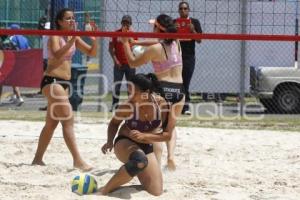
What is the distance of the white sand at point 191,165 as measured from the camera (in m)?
5.19

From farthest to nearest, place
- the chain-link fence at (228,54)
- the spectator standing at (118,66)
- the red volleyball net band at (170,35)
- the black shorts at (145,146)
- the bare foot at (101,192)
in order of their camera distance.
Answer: the chain-link fence at (228,54) → the spectator standing at (118,66) → the red volleyball net band at (170,35) → the black shorts at (145,146) → the bare foot at (101,192)

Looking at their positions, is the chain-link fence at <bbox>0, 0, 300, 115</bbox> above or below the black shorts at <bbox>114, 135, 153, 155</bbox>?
above

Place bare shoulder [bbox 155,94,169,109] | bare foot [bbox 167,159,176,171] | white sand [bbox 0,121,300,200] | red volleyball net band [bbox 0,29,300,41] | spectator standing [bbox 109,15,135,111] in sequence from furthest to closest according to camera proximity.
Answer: spectator standing [bbox 109,15,135,111]
bare foot [bbox 167,159,176,171]
red volleyball net band [bbox 0,29,300,41]
bare shoulder [bbox 155,94,169,109]
white sand [bbox 0,121,300,200]

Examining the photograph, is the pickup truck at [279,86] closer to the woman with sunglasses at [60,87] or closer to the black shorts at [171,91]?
the black shorts at [171,91]

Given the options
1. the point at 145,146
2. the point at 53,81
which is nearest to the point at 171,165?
the point at 145,146

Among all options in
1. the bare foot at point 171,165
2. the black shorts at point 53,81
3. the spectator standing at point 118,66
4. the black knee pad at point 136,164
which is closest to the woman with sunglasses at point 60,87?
the black shorts at point 53,81

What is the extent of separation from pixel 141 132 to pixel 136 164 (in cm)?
39

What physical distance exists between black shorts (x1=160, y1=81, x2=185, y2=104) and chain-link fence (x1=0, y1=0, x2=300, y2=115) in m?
4.98

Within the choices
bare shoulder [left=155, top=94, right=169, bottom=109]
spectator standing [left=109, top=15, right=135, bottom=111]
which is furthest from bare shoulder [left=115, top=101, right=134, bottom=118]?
spectator standing [left=109, top=15, right=135, bottom=111]

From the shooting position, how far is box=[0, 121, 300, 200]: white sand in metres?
5.19

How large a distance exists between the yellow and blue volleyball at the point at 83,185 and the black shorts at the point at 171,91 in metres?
1.18

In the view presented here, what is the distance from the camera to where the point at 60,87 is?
614 cm

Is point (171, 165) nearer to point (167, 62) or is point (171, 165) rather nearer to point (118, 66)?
point (167, 62)

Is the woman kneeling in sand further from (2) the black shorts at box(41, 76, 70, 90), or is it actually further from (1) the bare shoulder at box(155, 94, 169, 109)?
(2) the black shorts at box(41, 76, 70, 90)
